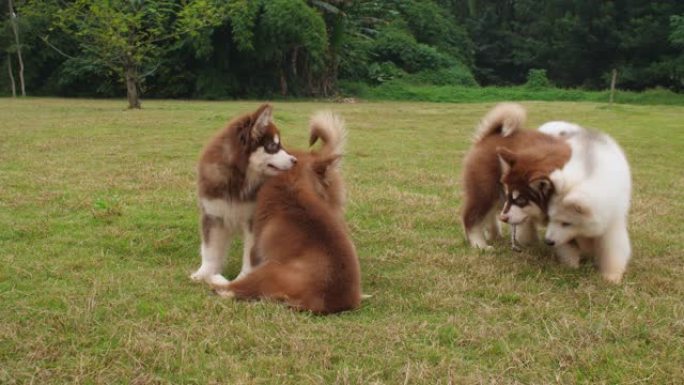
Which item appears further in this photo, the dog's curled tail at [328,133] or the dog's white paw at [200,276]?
the dog's curled tail at [328,133]

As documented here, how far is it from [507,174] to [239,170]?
184 cm

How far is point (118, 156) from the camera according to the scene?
407 inches

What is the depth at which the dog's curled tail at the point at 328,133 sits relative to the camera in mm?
5079

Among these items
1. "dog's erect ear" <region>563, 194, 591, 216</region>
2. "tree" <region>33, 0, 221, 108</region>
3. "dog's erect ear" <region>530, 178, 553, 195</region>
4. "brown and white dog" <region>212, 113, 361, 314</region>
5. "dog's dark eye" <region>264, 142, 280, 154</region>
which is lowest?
"brown and white dog" <region>212, 113, 361, 314</region>

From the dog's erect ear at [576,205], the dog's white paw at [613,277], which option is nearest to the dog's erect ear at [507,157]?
the dog's erect ear at [576,205]

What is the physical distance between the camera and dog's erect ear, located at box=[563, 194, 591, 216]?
4.36 m

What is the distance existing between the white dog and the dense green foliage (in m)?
19.1

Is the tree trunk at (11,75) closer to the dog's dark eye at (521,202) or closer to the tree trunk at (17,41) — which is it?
the tree trunk at (17,41)

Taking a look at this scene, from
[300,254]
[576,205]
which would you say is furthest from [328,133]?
[576,205]

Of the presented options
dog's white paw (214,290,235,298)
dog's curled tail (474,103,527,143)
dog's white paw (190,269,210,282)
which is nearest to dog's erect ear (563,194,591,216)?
dog's curled tail (474,103,527,143)

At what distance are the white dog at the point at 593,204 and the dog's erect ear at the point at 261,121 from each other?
6.22 feet

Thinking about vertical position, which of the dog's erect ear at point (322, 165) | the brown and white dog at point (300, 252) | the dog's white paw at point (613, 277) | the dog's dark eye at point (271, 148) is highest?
the dog's dark eye at point (271, 148)

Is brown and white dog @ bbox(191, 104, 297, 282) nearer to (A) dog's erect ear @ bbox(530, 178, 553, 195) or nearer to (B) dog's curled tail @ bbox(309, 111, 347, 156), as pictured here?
(B) dog's curled tail @ bbox(309, 111, 347, 156)

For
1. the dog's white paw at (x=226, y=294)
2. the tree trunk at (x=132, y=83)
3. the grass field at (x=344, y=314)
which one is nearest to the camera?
the grass field at (x=344, y=314)
